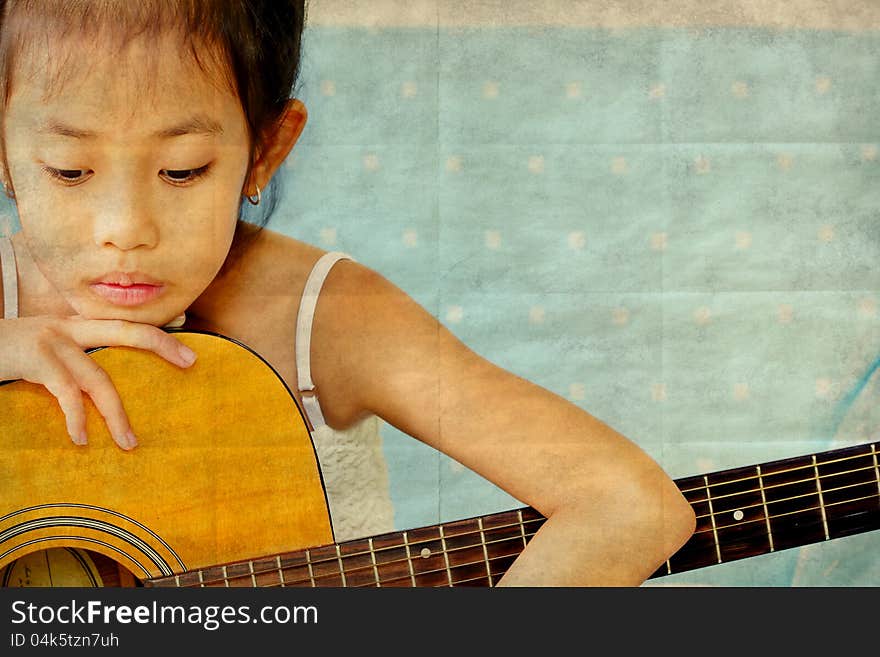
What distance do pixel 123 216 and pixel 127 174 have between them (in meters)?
0.08

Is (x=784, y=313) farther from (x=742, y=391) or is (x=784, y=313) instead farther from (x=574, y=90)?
(x=574, y=90)

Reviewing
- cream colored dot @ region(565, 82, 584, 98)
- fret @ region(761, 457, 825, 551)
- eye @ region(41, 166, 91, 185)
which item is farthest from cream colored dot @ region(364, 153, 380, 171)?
fret @ region(761, 457, 825, 551)

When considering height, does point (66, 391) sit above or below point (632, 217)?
below

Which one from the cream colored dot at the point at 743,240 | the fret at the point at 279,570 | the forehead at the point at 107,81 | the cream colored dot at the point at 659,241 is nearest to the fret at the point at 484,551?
the fret at the point at 279,570

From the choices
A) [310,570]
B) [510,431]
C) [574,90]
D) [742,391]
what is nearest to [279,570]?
[310,570]

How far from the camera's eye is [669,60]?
2.05 m

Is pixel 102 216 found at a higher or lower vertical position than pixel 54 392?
higher

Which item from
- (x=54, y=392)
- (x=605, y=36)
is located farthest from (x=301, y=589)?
(x=605, y=36)

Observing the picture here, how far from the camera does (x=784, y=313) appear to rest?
2.05 metres

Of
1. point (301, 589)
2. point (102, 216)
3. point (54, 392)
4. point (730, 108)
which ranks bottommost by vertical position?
point (301, 589)

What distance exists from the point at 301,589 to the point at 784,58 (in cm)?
142

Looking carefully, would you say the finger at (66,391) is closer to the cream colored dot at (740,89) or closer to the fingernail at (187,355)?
the fingernail at (187,355)

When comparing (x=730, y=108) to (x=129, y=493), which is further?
(x=730, y=108)

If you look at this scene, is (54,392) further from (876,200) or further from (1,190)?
(876,200)
